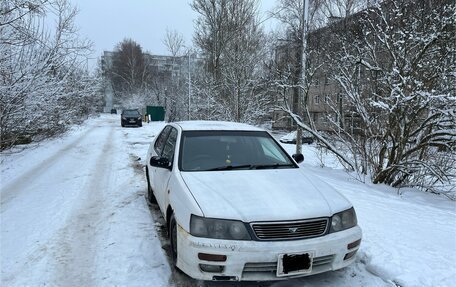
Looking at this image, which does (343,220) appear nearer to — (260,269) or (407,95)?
(260,269)

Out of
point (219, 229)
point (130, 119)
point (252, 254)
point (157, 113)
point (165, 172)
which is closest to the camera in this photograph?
point (252, 254)

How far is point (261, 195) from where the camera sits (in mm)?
3475

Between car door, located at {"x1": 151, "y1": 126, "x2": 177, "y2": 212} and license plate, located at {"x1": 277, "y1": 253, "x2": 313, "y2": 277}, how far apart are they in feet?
5.54

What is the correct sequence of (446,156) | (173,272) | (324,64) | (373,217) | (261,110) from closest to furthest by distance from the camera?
(173,272) → (373,217) → (446,156) → (324,64) → (261,110)

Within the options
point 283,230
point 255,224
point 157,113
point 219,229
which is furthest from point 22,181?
point 157,113

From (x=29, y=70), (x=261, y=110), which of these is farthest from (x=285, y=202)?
(x=261, y=110)

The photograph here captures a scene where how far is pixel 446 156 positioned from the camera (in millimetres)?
7133

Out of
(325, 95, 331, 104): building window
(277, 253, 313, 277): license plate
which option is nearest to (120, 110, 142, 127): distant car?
(325, 95, 331, 104): building window

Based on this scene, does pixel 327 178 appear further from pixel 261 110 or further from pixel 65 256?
pixel 261 110

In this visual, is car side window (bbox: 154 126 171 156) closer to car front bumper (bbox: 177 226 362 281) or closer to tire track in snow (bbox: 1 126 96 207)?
car front bumper (bbox: 177 226 362 281)

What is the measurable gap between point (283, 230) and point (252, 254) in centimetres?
33

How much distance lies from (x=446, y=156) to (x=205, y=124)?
486 cm

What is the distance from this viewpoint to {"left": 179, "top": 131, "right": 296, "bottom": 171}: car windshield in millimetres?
4336

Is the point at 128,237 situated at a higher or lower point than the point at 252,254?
lower
